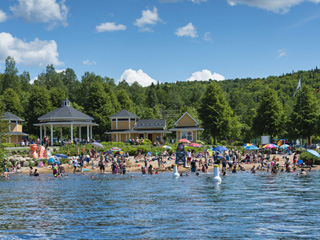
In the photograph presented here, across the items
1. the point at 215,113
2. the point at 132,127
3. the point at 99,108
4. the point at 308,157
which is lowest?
the point at 308,157

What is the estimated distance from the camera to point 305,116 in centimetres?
6519

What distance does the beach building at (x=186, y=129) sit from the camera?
233 ft

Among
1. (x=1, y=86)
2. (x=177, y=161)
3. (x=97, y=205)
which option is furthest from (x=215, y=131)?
(x=1, y=86)

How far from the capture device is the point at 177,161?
4647 centimetres

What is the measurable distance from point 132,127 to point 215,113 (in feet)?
49.5

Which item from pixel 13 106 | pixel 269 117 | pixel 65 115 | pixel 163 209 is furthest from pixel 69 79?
pixel 163 209

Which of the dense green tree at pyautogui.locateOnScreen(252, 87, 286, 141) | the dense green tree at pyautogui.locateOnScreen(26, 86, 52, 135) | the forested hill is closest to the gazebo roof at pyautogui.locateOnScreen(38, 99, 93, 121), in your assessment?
the forested hill

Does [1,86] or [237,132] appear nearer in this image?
[237,132]

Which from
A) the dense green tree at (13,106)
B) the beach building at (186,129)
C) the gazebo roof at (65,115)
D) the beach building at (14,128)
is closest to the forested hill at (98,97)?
the dense green tree at (13,106)

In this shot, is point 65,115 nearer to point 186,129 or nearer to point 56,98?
point 56,98

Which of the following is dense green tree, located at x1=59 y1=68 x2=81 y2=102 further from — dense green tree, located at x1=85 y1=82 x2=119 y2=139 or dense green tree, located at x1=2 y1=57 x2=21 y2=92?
dense green tree, located at x1=85 y1=82 x2=119 y2=139

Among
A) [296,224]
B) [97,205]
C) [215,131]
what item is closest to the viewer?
[296,224]

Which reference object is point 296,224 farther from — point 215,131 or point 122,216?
point 215,131

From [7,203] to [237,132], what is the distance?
218 ft
